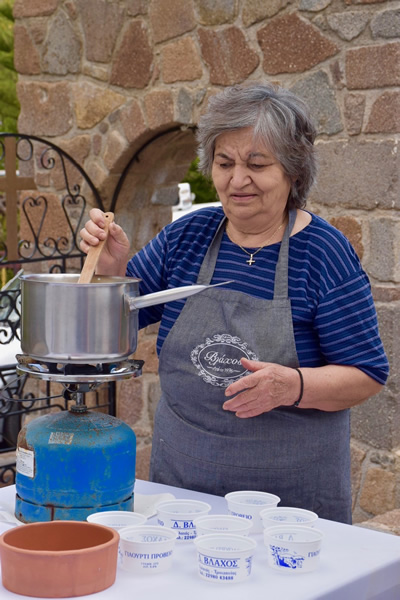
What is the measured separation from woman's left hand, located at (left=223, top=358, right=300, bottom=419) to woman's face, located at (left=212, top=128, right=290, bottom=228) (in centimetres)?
43

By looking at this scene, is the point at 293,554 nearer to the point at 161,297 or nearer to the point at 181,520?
the point at 181,520

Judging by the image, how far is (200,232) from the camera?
227cm

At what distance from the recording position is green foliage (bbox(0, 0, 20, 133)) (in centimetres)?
1166

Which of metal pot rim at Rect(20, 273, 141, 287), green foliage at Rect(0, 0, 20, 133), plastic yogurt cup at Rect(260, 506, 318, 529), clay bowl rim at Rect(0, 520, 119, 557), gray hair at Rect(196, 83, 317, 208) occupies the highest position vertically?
green foliage at Rect(0, 0, 20, 133)

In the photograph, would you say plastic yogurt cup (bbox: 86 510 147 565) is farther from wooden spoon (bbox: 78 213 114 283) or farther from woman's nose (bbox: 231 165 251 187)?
woman's nose (bbox: 231 165 251 187)

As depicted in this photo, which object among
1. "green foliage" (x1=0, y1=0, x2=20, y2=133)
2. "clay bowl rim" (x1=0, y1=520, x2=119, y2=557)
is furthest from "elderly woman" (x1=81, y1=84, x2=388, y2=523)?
"green foliage" (x1=0, y1=0, x2=20, y2=133)

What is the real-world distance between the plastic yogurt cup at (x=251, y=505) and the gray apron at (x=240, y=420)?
25 centimetres

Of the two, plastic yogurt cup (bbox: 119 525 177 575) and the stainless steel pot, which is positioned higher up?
the stainless steel pot

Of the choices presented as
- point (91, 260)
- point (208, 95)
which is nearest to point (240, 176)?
point (91, 260)

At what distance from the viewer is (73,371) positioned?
171cm

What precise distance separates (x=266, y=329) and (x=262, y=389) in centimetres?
27

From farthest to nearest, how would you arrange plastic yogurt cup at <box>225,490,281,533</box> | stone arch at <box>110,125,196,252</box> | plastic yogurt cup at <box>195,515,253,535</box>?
stone arch at <box>110,125,196,252</box> < plastic yogurt cup at <box>225,490,281,533</box> < plastic yogurt cup at <box>195,515,253,535</box>

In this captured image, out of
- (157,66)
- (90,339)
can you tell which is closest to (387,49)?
(157,66)

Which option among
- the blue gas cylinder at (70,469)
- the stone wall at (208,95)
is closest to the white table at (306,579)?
the blue gas cylinder at (70,469)
